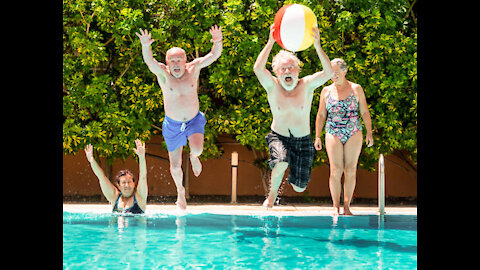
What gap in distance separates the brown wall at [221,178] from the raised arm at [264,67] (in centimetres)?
487

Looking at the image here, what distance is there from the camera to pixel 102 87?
11.2 meters

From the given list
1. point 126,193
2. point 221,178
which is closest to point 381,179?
point 126,193

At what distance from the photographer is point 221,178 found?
1288cm

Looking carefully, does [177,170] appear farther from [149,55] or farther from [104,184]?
[149,55]

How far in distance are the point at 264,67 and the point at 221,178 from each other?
5618 millimetres

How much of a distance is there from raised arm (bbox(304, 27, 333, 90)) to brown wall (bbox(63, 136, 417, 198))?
15.9 ft

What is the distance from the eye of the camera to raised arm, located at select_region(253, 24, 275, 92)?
24.6ft

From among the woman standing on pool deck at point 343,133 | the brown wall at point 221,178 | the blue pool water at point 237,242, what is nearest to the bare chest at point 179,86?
the blue pool water at point 237,242

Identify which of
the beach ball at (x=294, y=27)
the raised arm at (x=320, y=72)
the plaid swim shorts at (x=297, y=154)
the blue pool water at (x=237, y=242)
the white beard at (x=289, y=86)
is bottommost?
the blue pool water at (x=237, y=242)

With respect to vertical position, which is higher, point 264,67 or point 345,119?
point 264,67

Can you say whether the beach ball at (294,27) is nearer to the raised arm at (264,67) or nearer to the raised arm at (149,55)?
the raised arm at (264,67)

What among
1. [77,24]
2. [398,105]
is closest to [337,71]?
[398,105]

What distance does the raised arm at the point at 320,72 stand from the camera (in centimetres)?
754
